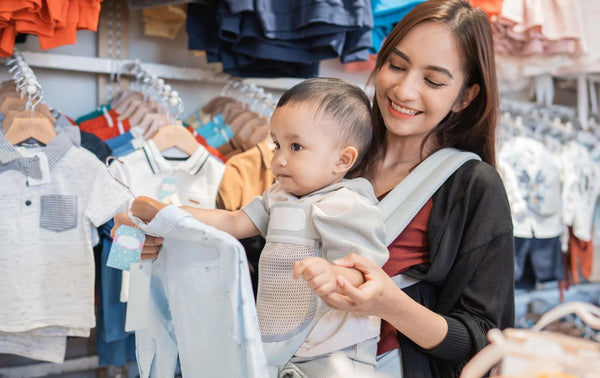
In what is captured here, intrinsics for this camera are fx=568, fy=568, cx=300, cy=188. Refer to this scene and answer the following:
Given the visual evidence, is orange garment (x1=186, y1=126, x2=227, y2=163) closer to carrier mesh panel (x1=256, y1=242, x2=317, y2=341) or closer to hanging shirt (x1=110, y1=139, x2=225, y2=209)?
hanging shirt (x1=110, y1=139, x2=225, y2=209)

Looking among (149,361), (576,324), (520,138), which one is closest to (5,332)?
(149,361)

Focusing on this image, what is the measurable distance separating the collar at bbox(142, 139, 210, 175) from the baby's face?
0.74 metres

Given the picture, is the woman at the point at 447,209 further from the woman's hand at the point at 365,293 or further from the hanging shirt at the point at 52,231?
the hanging shirt at the point at 52,231

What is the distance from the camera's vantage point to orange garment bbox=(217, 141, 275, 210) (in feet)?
5.77

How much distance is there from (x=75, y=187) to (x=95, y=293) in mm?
350

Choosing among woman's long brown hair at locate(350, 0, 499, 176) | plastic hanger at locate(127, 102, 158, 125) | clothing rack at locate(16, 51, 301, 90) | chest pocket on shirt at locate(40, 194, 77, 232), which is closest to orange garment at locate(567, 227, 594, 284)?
clothing rack at locate(16, 51, 301, 90)

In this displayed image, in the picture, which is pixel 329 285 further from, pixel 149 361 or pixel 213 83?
pixel 213 83

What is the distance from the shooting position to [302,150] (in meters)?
1.00

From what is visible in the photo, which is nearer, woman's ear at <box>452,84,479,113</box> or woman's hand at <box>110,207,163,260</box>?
woman's hand at <box>110,207,163,260</box>

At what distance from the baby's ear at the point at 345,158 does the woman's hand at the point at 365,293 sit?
0.89ft

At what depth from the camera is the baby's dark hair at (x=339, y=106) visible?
3.30ft

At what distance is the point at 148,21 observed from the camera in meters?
2.16

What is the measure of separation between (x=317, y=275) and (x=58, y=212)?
106 cm

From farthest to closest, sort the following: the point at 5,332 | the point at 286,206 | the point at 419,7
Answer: the point at 5,332 → the point at 419,7 → the point at 286,206
